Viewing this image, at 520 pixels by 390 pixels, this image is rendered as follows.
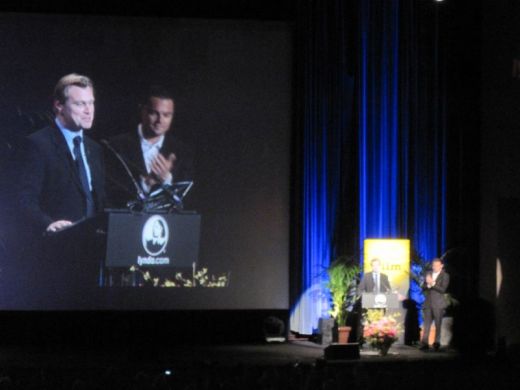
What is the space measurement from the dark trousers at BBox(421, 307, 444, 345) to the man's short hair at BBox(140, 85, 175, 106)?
4324 millimetres

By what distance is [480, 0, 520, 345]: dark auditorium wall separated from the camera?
12.2 meters

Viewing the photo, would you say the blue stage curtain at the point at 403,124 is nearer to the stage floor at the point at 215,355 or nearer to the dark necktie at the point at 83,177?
the stage floor at the point at 215,355

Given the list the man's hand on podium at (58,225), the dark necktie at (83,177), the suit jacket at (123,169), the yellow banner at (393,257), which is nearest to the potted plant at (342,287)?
the yellow banner at (393,257)

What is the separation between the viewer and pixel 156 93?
12727mm

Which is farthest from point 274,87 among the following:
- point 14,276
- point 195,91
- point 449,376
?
point 449,376

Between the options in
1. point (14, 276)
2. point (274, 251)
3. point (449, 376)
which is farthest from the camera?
point (274, 251)

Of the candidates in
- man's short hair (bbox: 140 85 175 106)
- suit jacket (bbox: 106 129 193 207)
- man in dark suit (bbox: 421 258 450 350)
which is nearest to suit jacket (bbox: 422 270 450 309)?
man in dark suit (bbox: 421 258 450 350)

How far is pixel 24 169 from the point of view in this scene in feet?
40.5

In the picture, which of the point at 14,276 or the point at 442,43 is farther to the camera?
the point at 442,43

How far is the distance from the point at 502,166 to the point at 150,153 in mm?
4559

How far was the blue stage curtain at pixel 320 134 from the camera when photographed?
1319 centimetres

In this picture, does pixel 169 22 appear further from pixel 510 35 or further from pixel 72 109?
pixel 510 35

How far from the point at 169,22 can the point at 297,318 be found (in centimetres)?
435

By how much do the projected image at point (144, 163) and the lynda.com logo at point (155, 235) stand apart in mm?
18
